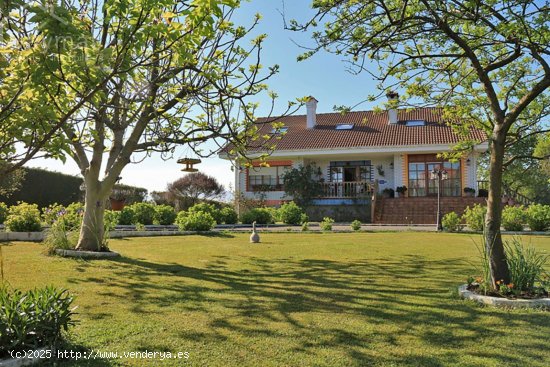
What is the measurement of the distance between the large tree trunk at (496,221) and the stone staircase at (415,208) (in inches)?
685

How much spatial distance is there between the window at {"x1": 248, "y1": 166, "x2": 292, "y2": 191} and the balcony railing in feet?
10.9

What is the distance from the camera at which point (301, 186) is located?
91.0ft

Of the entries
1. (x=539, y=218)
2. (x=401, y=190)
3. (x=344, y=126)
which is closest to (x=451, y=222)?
(x=539, y=218)

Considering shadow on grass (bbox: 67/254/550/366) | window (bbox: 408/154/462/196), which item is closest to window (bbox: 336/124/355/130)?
window (bbox: 408/154/462/196)

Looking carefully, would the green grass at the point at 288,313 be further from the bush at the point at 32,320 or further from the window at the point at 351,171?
the window at the point at 351,171

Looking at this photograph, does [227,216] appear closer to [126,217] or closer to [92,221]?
[126,217]

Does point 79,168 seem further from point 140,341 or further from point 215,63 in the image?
point 140,341

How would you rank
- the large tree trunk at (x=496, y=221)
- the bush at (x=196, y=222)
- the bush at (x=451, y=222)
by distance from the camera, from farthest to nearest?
the bush at (x=451, y=222), the bush at (x=196, y=222), the large tree trunk at (x=496, y=221)

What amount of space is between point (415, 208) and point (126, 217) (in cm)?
1498

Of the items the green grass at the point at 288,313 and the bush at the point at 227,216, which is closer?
the green grass at the point at 288,313

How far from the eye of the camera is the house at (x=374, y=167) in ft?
83.7

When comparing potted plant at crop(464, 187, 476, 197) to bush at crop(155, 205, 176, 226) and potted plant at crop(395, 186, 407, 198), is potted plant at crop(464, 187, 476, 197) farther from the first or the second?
bush at crop(155, 205, 176, 226)

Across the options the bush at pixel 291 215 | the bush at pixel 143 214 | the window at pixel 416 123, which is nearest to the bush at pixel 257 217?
the bush at pixel 291 215

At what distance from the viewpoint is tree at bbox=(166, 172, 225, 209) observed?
30312 mm
